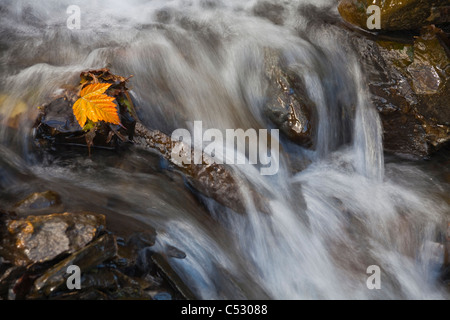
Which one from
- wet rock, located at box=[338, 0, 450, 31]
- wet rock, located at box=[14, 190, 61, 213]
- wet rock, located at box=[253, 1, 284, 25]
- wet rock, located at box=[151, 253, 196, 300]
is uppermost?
wet rock, located at box=[253, 1, 284, 25]

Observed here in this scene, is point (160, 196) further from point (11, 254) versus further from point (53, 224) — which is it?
point (11, 254)

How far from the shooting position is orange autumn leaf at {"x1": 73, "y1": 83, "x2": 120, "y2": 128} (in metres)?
4.23

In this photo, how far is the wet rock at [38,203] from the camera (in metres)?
3.50

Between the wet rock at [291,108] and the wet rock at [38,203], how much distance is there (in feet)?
8.01

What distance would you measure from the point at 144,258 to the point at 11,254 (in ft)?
2.98

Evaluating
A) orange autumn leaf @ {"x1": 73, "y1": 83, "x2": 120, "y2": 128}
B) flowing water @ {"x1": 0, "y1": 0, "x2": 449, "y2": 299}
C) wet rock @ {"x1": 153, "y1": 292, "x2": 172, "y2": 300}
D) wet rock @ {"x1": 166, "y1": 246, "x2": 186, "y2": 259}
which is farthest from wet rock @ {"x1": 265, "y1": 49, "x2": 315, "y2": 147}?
wet rock @ {"x1": 153, "y1": 292, "x2": 172, "y2": 300}

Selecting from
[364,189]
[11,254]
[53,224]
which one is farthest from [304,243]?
[11,254]

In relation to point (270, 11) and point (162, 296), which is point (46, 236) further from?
point (270, 11)

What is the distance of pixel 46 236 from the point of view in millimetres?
3109

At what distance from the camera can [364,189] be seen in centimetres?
477

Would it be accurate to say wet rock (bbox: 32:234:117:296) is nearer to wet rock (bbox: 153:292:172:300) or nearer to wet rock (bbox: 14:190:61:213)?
wet rock (bbox: 153:292:172:300)

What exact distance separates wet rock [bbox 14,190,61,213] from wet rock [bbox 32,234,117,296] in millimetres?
635

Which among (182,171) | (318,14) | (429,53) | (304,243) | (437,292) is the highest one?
(318,14)

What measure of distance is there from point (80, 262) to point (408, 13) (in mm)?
4276
